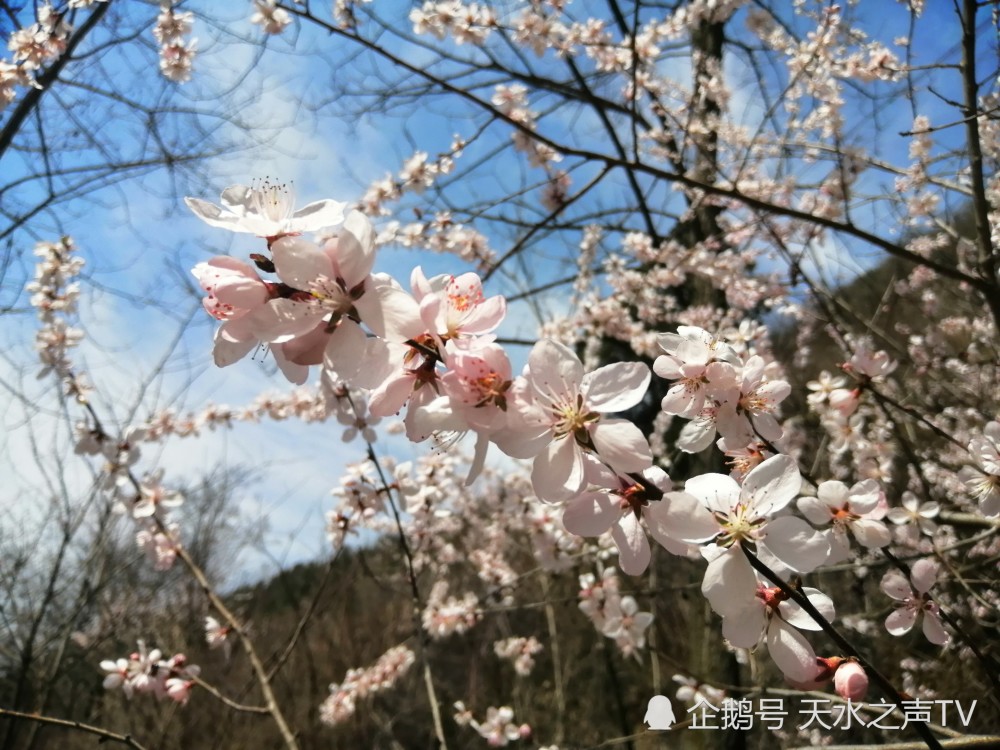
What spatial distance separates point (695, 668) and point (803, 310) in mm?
2941

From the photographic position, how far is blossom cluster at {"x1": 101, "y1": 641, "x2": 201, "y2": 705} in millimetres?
2242

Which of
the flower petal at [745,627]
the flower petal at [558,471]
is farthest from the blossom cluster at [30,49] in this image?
the flower petal at [745,627]

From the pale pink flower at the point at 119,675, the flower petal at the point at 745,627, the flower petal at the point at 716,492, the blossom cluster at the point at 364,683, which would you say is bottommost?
the blossom cluster at the point at 364,683

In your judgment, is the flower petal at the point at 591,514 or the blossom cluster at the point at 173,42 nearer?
the flower petal at the point at 591,514

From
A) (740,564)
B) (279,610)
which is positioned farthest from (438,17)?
(279,610)

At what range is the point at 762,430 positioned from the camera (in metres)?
1.08

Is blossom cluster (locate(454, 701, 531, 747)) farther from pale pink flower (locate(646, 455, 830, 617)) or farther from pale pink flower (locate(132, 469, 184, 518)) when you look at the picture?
pale pink flower (locate(646, 455, 830, 617))

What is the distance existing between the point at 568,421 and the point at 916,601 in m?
0.99

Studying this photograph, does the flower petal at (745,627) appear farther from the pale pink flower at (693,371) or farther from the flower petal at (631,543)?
the pale pink flower at (693,371)

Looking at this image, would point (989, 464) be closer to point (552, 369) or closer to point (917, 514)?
point (917, 514)

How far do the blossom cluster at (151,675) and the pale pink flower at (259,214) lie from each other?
6.86 ft

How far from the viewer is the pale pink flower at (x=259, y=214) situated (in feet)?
2.52

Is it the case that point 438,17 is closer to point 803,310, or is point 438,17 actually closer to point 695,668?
point 803,310

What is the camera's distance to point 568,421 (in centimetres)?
Result: 76
